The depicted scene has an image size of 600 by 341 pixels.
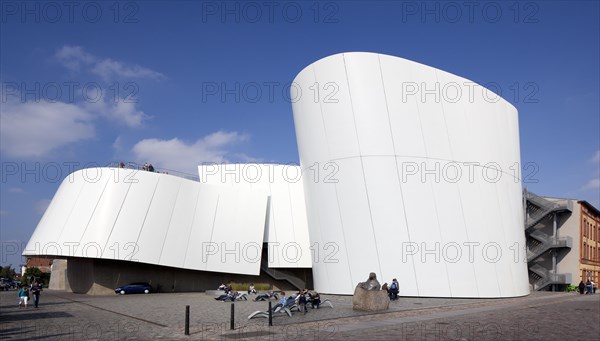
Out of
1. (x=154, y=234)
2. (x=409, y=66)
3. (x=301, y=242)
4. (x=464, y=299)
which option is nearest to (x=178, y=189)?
(x=154, y=234)

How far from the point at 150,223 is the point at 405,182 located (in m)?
18.1

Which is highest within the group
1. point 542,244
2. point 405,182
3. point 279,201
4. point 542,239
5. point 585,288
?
point 279,201

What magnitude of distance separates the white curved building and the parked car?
313cm

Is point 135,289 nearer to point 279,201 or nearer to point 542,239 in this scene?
point 279,201

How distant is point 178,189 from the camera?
1478 inches

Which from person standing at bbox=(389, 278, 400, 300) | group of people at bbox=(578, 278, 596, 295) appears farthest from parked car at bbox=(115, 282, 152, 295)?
group of people at bbox=(578, 278, 596, 295)

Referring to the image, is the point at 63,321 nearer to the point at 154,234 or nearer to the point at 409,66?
the point at 154,234

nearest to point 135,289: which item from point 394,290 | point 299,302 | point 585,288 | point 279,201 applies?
point 279,201

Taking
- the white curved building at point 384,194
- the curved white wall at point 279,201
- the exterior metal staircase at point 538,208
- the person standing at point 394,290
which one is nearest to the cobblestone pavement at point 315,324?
the person standing at point 394,290

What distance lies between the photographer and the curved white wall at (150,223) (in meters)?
33.4

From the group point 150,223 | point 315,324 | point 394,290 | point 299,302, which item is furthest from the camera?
point 150,223

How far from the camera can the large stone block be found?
67.1 feet

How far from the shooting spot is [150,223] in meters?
35.1

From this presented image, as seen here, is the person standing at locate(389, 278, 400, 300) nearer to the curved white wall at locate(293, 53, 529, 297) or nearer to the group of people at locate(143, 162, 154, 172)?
the curved white wall at locate(293, 53, 529, 297)
